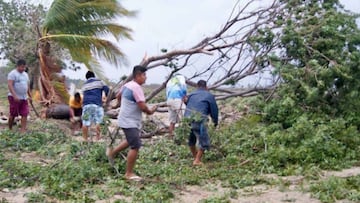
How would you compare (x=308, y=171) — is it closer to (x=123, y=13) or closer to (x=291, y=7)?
(x=291, y=7)

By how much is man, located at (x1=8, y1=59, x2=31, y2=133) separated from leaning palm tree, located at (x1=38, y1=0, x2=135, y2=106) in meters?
2.99

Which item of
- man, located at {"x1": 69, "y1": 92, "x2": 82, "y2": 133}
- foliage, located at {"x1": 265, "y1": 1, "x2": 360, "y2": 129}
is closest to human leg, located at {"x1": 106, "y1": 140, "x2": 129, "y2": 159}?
foliage, located at {"x1": 265, "y1": 1, "x2": 360, "y2": 129}

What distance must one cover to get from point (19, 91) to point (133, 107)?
443 cm

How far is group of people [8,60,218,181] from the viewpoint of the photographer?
656 centimetres

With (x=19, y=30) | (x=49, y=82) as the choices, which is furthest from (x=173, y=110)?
(x=19, y=30)

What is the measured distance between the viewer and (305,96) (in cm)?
919

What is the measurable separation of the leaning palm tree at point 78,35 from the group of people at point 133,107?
2495 millimetres

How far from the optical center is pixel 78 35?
1320 centimetres

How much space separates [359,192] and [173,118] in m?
4.38

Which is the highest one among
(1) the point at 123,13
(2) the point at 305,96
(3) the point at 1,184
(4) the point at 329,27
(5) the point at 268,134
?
(1) the point at 123,13

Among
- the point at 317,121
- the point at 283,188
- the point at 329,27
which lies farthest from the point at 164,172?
the point at 329,27

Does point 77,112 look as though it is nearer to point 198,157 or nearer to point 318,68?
point 198,157

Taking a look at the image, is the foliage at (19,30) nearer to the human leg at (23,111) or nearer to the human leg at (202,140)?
the human leg at (23,111)

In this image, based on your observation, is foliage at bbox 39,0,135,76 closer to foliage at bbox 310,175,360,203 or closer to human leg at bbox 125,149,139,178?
human leg at bbox 125,149,139,178
